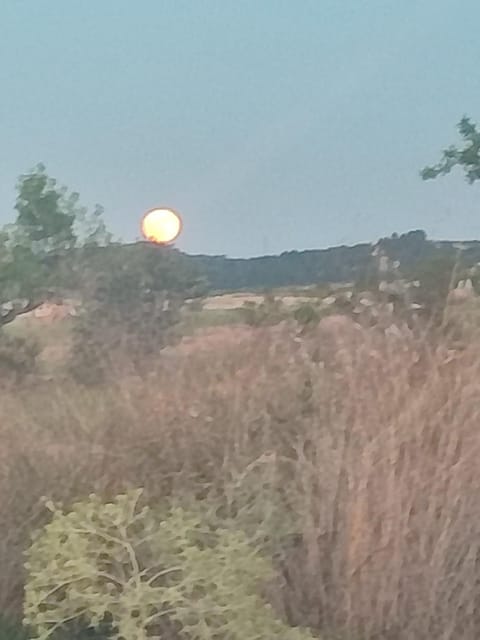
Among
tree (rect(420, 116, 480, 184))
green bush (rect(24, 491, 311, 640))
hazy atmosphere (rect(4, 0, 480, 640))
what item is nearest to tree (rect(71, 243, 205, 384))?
hazy atmosphere (rect(4, 0, 480, 640))

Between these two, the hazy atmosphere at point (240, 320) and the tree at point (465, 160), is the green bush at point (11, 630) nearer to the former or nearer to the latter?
the hazy atmosphere at point (240, 320)

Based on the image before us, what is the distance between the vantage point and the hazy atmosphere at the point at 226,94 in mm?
2402

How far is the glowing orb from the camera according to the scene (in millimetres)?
2203

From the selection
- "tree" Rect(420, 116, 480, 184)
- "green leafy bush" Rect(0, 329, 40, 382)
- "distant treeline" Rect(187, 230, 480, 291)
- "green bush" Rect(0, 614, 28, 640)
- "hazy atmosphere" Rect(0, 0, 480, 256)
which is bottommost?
"green bush" Rect(0, 614, 28, 640)

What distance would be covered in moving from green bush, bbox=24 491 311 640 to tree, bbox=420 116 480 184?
978mm

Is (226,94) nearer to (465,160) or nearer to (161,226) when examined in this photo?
(161,226)

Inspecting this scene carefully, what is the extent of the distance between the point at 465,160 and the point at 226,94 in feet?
1.84

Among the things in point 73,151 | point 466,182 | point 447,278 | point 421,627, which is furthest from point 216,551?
point 73,151

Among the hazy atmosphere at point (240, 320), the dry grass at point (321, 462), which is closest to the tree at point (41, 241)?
the hazy atmosphere at point (240, 320)

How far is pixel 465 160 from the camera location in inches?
88.6

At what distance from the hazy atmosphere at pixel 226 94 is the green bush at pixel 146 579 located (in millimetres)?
933

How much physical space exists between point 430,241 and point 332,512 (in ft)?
1.89

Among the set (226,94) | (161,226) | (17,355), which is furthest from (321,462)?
(226,94)

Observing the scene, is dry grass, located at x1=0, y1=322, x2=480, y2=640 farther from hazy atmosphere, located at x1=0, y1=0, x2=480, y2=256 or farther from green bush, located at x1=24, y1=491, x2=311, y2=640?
hazy atmosphere, located at x1=0, y1=0, x2=480, y2=256
